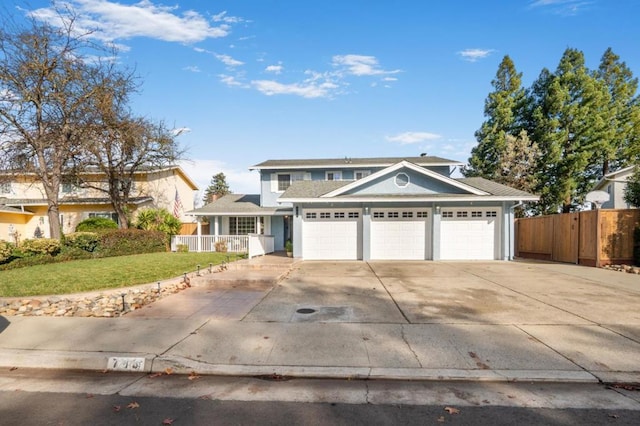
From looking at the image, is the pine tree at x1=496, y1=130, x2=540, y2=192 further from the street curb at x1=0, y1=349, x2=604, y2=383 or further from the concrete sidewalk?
the street curb at x1=0, y1=349, x2=604, y2=383

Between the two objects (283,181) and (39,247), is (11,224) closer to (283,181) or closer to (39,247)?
(39,247)

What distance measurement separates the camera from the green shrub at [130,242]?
17.5m

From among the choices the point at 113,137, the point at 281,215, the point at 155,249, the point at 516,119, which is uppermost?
the point at 516,119

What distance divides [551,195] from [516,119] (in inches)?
268

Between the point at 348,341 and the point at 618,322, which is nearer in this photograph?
the point at 348,341

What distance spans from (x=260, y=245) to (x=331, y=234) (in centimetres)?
405

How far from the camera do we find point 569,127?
26.0 meters

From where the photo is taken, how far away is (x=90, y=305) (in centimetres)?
771

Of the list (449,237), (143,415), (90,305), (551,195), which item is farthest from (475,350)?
(551,195)

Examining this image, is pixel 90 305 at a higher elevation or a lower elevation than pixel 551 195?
lower

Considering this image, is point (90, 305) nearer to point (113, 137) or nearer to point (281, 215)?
point (281, 215)

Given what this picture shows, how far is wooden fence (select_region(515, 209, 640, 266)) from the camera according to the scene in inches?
506

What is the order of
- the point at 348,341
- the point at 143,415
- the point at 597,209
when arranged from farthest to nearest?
the point at 597,209 < the point at 348,341 < the point at 143,415

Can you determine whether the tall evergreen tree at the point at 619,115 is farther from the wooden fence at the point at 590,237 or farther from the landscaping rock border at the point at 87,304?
the landscaping rock border at the point at 87,304
